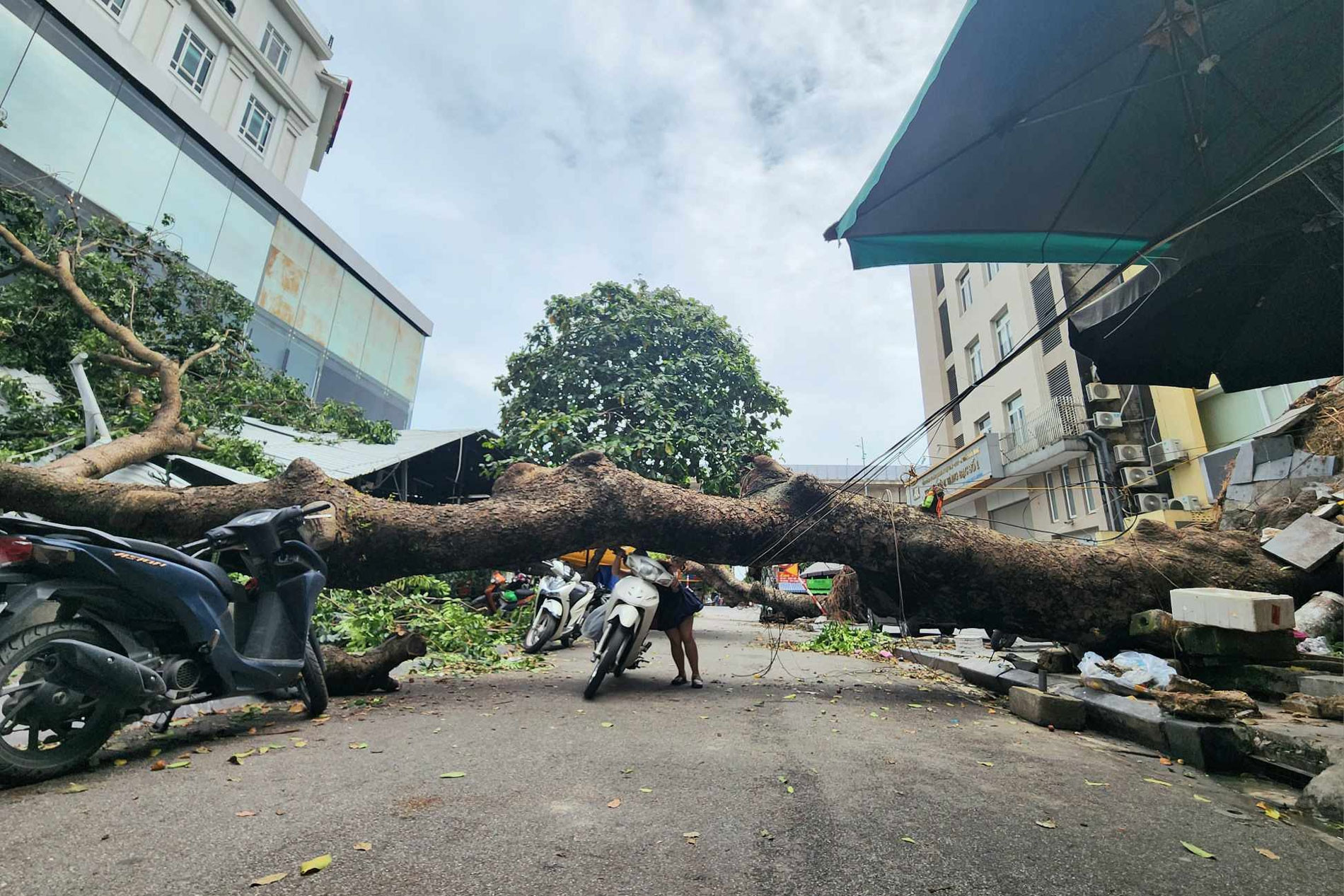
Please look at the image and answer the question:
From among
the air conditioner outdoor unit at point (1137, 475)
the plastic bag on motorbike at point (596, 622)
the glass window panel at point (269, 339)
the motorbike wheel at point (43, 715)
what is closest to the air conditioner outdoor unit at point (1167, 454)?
the air conditioner outdoor unit at point (1137, 475)

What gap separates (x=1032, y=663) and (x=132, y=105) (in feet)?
78.0

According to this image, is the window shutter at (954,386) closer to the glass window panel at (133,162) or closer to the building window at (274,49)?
the glass window panel at (133,162)

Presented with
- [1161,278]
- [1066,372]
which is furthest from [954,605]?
[1066,372]

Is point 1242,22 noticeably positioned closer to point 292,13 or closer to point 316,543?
point 316,543

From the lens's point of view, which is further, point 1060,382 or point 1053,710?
point 1060,382

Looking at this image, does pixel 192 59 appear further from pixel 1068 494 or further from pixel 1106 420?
pixel 1068 494

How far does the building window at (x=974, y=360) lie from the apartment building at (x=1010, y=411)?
5 cm

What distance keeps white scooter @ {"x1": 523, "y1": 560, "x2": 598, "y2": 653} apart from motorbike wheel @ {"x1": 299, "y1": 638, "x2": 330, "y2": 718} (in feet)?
11.8

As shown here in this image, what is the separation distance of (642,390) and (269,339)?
591 inches

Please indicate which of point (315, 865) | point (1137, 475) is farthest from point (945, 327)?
point (315, 865)

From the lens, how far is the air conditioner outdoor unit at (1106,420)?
16.7 m

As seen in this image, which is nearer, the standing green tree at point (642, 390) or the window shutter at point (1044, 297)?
the standing green tree at point (642, 390)

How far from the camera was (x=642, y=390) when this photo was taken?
11258 millimetres

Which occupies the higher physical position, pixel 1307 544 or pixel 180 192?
pixel 180 192
